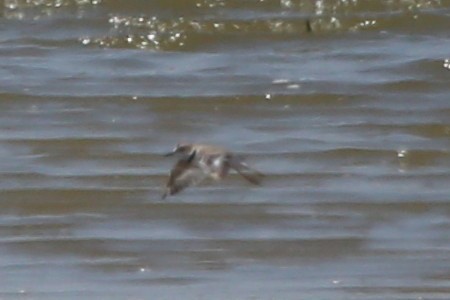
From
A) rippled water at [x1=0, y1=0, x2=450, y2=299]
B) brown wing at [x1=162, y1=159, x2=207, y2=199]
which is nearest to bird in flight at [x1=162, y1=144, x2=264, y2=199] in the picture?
brown wing at [x1=162, y1=159, x2=207, y2=199]

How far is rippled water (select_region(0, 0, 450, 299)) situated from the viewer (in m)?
6.86

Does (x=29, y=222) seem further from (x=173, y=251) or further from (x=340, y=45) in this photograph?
(x=340, y=45)

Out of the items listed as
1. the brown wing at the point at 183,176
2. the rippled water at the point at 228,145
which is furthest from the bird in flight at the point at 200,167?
the rippled water at the point at 228,145

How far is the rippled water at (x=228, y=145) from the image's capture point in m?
6.86

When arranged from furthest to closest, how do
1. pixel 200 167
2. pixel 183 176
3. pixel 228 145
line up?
1. pixel 228 145
2. pixel 183 176
3. pixel 200 167

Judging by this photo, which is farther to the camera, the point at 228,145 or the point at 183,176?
the point at 228,145

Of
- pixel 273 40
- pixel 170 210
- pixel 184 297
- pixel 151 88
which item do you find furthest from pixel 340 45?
pixel 184 297

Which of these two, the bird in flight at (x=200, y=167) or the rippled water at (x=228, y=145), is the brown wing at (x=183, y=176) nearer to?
the bird in flight at (x=200, y=167)

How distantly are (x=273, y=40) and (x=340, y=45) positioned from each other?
387mm

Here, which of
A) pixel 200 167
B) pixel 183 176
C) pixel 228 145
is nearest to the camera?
pixel 200 167

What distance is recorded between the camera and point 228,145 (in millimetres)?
8422

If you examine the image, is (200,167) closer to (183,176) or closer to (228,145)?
(183,176)

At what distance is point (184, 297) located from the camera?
21.0 ft

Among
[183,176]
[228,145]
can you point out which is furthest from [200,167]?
[228,145]
